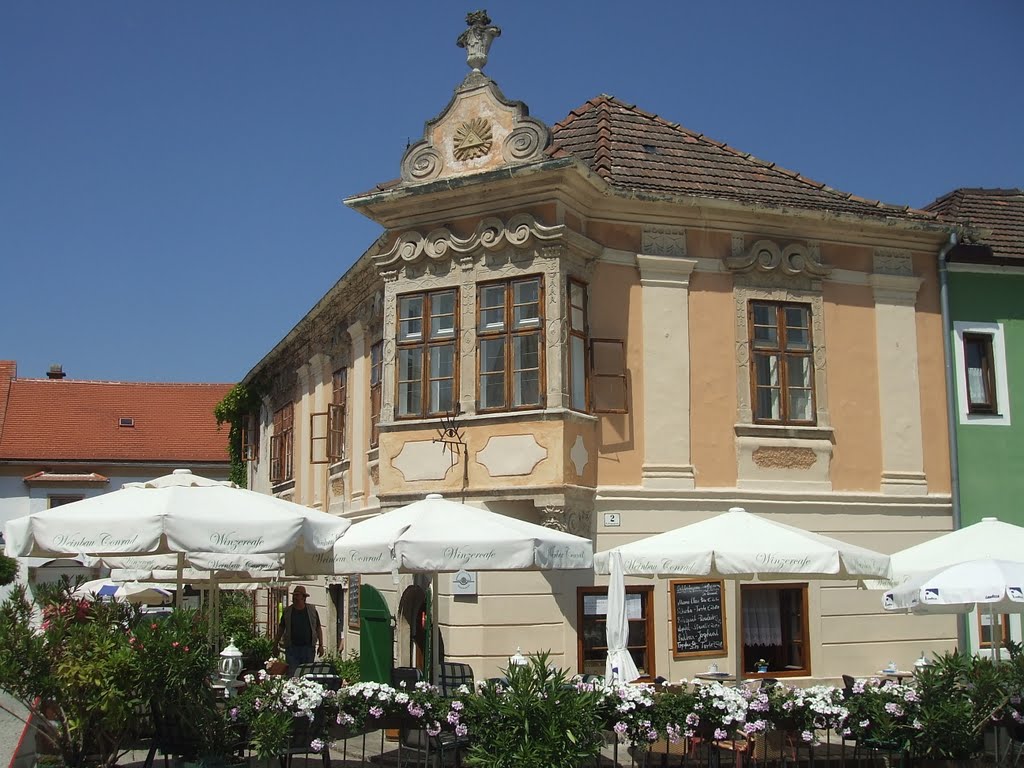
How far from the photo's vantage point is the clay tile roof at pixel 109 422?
134 feet

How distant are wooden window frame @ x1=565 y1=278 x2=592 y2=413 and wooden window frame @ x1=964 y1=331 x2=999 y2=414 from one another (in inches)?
227

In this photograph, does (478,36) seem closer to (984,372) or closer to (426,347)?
(426,347)

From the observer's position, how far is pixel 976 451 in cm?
1611

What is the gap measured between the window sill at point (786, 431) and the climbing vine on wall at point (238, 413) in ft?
59.8

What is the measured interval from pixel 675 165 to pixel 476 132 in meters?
2.97

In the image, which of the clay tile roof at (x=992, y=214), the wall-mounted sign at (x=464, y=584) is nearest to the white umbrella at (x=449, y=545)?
the wall-mounted sign at (x=464, y=584)

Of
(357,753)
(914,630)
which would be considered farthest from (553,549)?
(914,630)

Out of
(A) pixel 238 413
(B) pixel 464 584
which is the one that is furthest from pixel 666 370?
(A) pixel 238 413

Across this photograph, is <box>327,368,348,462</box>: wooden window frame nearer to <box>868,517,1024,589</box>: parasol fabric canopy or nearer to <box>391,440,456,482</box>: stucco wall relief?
<box>391,440,456,482</box>: stucco wall relief

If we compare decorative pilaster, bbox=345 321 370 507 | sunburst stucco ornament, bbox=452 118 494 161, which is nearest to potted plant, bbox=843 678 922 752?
sunburst stucco ornament, bbox=452 118 494 161

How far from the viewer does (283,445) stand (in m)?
26.1

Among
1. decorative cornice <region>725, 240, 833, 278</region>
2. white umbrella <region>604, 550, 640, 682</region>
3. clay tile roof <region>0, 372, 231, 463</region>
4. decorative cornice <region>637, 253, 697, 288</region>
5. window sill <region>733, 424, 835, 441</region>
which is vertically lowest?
white umbrella <region>604, 550, 640, 682</region>

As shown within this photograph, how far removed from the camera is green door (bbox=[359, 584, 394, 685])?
51.9 feet

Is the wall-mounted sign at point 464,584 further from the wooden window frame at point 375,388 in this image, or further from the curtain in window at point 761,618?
the wooden window frame at point 375,388
